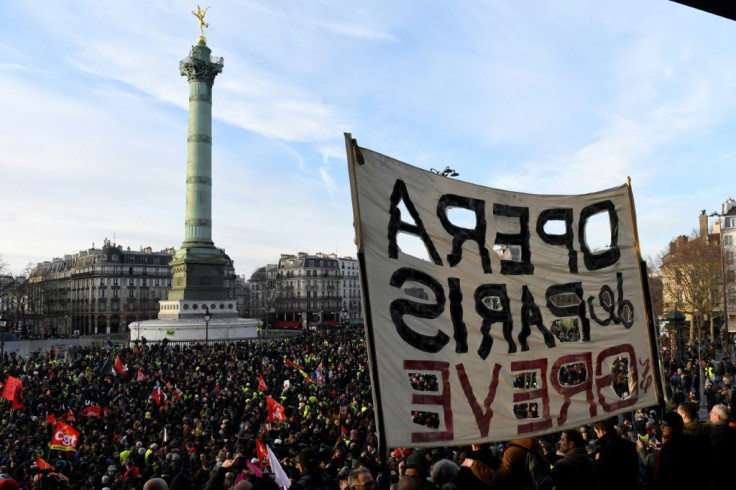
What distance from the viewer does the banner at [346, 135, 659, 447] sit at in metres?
4.03

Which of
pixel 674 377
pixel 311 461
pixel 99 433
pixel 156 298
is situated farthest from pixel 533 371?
pixel 156 298

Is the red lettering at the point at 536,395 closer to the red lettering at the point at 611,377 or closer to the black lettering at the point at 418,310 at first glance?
the red lettering at the point at 611,377

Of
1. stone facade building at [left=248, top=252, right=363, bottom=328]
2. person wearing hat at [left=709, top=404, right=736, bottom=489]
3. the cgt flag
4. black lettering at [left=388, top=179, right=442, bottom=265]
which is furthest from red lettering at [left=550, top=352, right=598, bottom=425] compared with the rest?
stone facade building at [left=248, top=252, right=363, bottom=328]

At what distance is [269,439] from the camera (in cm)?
1188

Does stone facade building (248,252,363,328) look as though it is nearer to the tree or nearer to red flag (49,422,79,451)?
the tree

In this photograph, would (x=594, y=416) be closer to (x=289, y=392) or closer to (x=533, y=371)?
(x=533, y=371)

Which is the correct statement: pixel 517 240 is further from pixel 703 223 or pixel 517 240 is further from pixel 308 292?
pixel 308 292

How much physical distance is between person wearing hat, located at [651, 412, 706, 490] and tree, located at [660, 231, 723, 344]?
53787 millimetres

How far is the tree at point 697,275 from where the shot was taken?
54156mm

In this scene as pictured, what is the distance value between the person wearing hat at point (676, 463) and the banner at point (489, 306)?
1.24 feet

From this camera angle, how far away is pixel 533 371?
4.61m

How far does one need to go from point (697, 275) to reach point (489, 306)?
189 ft

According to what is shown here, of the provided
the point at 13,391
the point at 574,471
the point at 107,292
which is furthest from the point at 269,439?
the point at 107,292

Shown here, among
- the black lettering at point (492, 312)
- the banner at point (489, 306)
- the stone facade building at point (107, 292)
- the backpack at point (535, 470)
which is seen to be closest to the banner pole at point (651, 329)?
the banner at point (489, 306)
